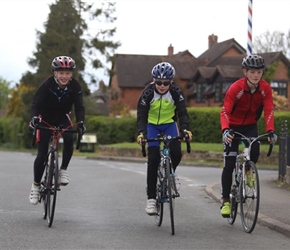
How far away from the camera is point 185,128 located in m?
A: 9.12

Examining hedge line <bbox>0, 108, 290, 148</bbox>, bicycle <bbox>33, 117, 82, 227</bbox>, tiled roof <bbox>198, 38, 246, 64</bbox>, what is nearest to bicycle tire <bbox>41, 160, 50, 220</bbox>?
bicycle <bbox>33, 117, 82, 227</bbox>

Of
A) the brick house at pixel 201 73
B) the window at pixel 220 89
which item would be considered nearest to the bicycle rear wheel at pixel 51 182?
the brick house at pixel 201 73

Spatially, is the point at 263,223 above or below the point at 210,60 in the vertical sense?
below

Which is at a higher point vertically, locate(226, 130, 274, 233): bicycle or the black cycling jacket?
the black cycling jacket

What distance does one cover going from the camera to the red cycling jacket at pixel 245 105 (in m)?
9.12

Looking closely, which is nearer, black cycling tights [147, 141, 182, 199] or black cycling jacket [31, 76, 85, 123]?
black cycling tights [147, 141, 182, 199]

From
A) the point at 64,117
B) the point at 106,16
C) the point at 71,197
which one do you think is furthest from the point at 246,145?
the point at 106,16

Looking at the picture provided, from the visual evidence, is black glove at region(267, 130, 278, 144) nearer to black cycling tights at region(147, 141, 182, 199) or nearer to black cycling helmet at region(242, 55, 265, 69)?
black cycling helmet at region(242, 55, 265, 69)

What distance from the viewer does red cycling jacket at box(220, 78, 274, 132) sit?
9125mm

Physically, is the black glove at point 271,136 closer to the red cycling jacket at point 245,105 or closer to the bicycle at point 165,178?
the red cycling jacket at point 245,105

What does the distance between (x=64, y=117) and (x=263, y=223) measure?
2.88m

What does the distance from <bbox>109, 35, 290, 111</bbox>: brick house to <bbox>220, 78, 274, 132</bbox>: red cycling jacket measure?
54.9 meters

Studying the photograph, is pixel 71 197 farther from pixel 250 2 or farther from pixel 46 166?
pixel 250 2

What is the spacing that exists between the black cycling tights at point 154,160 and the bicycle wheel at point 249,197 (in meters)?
0.84
